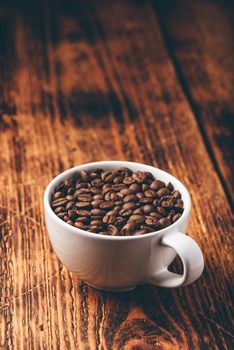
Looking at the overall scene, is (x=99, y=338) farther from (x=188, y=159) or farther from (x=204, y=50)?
(x=204, y=50)

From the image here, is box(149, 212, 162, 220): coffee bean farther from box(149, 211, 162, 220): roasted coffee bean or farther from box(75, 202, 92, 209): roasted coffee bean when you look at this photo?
box(75, 202, 92, 209): roasted coffee bean

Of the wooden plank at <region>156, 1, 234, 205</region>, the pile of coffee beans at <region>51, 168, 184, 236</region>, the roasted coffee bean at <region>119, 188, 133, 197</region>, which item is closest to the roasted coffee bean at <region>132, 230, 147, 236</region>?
the pile of coffee beans at <region>51, 168, 184, 236</region>

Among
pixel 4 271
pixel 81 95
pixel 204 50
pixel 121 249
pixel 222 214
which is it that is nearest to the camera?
pixel 121 249

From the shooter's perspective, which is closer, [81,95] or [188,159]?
[188,159]

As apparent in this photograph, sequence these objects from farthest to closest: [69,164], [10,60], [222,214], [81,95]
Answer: [10,60], [81,95], [69,164], [222,214]

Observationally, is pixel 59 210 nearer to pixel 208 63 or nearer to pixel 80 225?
pixel 80 225

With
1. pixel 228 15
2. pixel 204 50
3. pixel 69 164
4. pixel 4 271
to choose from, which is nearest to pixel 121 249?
pixel 4 271

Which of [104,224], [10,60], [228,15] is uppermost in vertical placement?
[104,224]

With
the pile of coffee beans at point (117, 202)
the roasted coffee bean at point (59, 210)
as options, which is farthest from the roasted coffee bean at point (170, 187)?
the roasted coffee bean at point (59, 210)
